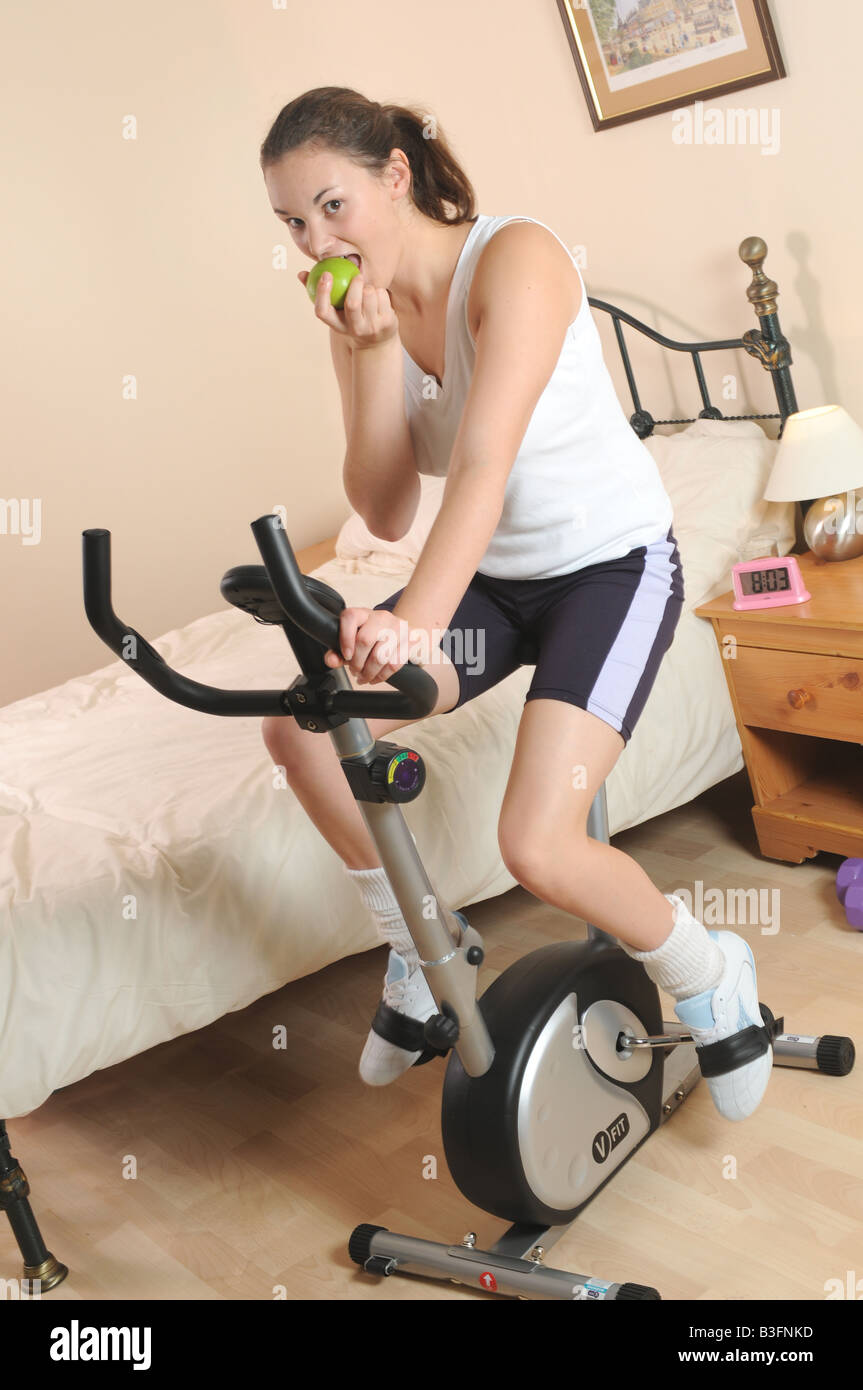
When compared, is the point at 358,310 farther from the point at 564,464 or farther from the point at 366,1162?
the point at 366,1162

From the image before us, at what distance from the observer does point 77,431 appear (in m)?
3.68

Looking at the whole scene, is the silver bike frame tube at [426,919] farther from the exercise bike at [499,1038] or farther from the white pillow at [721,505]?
the white pillow at [721,505]

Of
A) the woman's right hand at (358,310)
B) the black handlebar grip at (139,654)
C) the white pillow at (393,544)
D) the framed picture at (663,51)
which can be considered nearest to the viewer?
the black handlebar grip at (139,654)

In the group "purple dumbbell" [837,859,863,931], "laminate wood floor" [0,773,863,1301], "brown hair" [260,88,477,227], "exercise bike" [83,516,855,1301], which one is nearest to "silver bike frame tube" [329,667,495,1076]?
"exercise bike" [83,516,855,1301]

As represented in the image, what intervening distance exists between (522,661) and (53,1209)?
3.69 feet

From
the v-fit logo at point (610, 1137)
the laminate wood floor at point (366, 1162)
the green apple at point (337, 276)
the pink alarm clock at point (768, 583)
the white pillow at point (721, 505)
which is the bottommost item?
the laminate wood floor at point (366, 1162)

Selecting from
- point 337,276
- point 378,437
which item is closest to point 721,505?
point 378,437

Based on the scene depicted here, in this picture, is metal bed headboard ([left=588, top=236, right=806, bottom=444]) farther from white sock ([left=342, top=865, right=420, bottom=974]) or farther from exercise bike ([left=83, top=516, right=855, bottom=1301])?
white sock ([left=342, top=865, right=420, bottom=974])

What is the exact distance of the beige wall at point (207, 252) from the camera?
2.86 metres

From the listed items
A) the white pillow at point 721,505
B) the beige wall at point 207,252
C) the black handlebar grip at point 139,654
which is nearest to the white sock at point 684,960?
the black handlebar grip at point 139,654

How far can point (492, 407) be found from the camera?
4.30ft

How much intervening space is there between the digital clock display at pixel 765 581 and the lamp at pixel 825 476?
0.61 feet

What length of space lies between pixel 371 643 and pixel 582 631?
1.51 feet

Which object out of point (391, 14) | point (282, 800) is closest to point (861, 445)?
point (282, 800)
